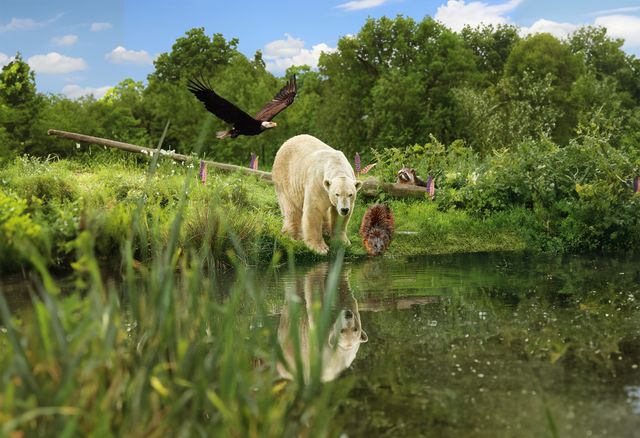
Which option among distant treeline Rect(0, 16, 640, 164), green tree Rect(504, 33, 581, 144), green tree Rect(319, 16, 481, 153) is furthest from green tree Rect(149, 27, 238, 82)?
green tree Rect(504, 33, 581, 144)

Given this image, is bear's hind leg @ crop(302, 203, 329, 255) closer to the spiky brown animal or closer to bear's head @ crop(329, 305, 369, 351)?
the spiky brown animal

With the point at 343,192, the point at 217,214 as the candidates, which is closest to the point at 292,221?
the point at 343,192

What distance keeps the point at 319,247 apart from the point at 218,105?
2448 millimetres

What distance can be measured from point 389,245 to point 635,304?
4.00m

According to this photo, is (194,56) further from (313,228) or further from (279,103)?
(313,228)

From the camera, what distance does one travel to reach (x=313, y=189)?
915 centimetres

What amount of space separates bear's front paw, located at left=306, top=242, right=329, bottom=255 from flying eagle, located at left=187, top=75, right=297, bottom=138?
2.08m

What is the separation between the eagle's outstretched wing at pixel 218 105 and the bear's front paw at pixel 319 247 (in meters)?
2.12

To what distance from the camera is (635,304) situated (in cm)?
626

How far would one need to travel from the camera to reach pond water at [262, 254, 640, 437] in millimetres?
3508

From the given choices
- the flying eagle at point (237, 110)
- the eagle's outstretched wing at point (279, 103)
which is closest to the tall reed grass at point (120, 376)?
the flying eagle at point (237, 110)

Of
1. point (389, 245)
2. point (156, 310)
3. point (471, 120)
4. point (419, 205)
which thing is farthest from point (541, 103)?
point (156, 310)

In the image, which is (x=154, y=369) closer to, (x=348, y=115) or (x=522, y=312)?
(x=522, y=312)

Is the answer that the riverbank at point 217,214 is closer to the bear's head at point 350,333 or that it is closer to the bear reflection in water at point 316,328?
the bear reflection in water at point 316,328
